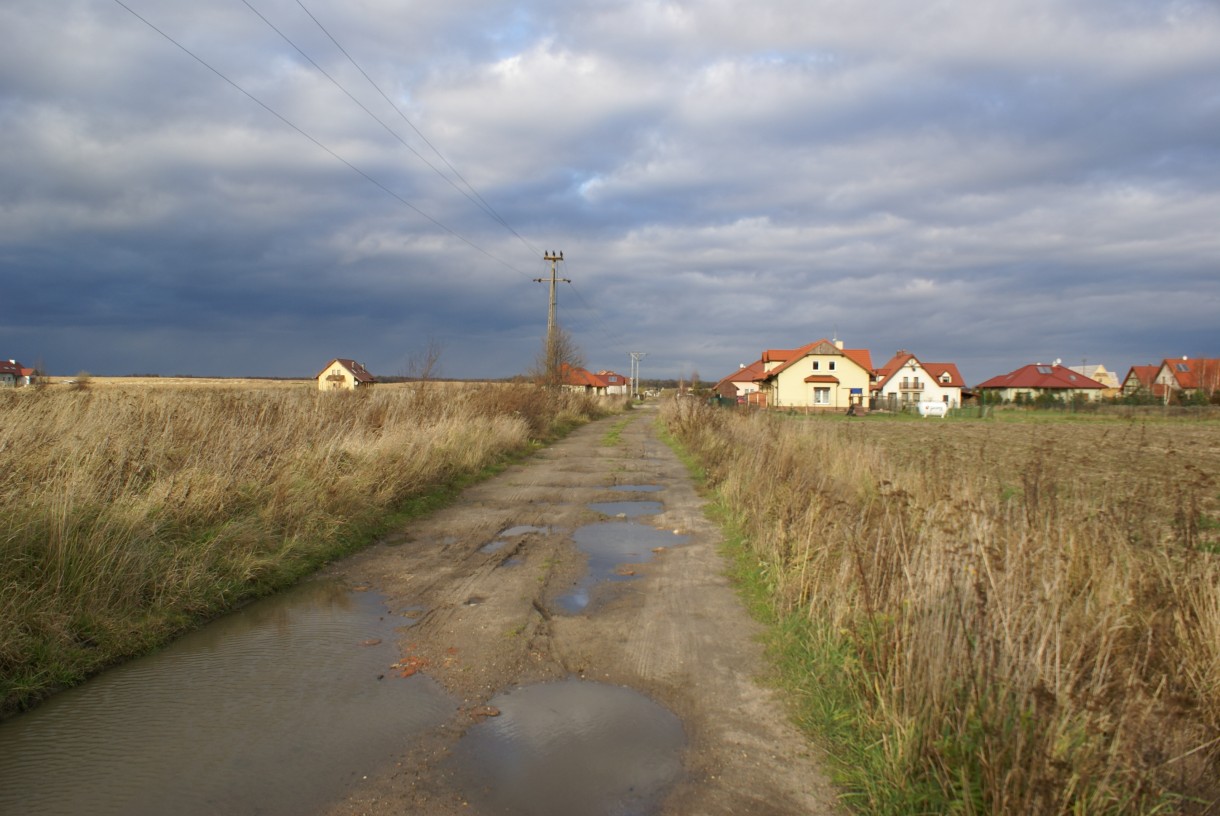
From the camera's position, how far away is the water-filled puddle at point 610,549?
661cm

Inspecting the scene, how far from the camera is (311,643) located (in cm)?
531

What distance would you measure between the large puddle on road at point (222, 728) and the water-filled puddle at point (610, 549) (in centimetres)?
176

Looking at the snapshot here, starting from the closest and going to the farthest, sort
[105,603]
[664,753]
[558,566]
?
[664,753], [105,603], [558,566]

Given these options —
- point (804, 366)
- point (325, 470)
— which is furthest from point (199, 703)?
point (804, 366)

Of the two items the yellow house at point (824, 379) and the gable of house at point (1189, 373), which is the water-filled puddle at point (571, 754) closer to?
the yellow house at point (824, 379)

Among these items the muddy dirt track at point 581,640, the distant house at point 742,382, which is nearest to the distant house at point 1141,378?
the distant house at point 742,382

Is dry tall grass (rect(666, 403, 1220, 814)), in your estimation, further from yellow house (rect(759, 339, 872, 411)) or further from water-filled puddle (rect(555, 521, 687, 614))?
yellow house (rect(759, 339, 872, 411))

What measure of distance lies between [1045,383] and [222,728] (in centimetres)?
9301

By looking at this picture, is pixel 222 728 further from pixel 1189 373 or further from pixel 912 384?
pixel 1189 373

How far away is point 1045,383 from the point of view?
81.3 m

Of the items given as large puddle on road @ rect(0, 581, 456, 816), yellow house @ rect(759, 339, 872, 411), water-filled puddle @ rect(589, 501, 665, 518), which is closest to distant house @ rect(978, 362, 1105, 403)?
yellow house @ rect(759, 339, 872, 411)

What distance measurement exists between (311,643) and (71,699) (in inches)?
56.4

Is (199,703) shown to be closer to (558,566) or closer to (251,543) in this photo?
(251,543)

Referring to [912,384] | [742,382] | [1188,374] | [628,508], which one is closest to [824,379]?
[912,384]
